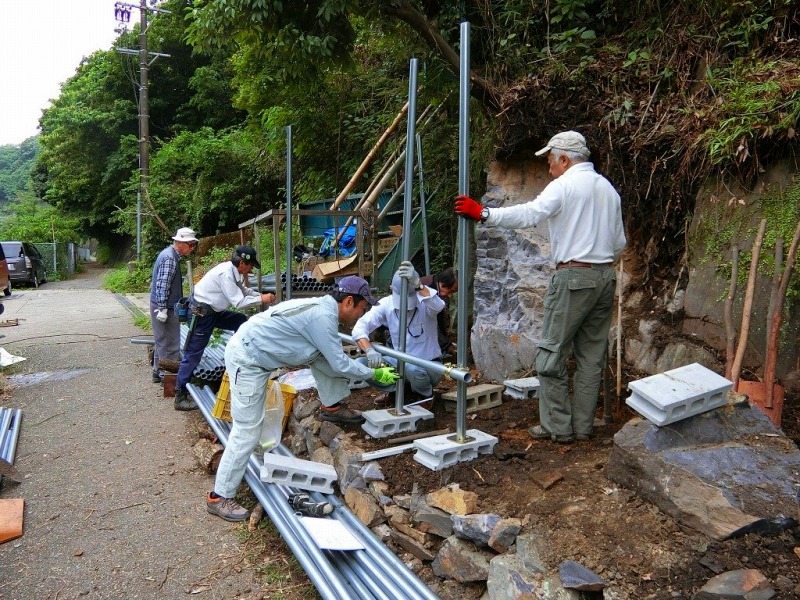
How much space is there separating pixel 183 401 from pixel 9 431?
61.0 inches

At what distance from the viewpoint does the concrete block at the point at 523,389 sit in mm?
4773

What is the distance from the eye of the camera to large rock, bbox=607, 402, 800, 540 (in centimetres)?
248

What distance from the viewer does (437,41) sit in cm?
587

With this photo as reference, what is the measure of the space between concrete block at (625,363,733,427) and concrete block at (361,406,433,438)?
1.67 m

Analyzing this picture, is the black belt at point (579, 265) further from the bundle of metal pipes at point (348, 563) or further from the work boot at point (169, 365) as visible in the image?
the work boot at point (169, 365)

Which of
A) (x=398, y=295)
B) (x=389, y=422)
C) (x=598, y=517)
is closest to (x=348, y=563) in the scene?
(x=389, y=422)

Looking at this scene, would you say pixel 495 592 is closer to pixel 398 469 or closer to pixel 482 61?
pixel 398 469

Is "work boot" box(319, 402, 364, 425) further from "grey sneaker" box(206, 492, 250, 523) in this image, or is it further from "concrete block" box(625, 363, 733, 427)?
"concrete block" box(625, 363, 733, 427)

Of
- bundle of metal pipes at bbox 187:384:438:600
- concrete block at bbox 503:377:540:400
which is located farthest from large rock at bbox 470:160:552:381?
bundle of metal pipes at bbox 187:384:438:600

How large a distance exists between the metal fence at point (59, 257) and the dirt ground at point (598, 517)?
25858 millimetres

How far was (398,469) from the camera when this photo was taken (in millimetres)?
3686

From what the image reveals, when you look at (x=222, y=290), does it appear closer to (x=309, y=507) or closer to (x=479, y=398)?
(x=479, y=398)

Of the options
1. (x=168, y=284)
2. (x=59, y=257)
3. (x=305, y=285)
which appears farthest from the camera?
(x=59, y=257)

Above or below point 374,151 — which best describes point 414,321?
below
